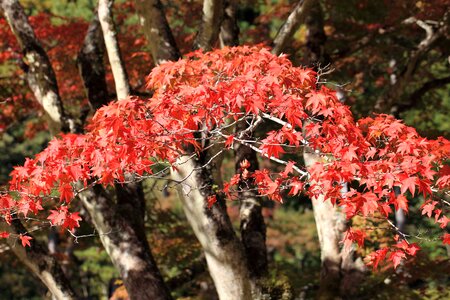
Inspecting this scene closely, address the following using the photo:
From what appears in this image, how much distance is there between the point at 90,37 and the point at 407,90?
36.5 feet

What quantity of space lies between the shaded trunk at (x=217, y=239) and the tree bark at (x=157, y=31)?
1369 millimetres

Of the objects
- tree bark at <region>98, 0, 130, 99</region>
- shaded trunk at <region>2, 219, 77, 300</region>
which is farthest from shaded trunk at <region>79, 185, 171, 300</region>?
tree bark at <region>98, 0, 130, 99</region>

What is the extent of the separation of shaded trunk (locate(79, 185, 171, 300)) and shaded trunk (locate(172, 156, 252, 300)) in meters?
1.00

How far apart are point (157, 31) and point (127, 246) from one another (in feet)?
8.81

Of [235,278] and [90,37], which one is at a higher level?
[90,37]

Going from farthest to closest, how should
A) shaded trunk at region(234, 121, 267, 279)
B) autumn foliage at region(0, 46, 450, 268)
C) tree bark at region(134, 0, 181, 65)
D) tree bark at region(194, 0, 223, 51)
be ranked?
1. shaded trunk at region(234, 121, 267, 279)
2. tree bark at region(134, 0, 181, 65)
3. tree bark at region(194, 0, 223, 51)
4. autumn foliage at region(0, 46, 450, 268)

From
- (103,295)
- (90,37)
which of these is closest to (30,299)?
(103,295)

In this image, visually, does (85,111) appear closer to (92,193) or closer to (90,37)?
(90,37)

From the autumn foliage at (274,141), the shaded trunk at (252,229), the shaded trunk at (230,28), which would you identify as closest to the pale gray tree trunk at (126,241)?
the shaded trunk at (252,229)

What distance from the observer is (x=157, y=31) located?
745cm

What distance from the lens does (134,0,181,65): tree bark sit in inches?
293

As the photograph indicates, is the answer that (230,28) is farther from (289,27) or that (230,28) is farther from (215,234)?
(215,234)

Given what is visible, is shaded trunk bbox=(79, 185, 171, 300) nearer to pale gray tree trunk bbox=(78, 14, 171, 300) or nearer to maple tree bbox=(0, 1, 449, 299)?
pale gray tree trunk bbox=(78, 14, 171, 300)

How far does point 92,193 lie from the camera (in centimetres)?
782
